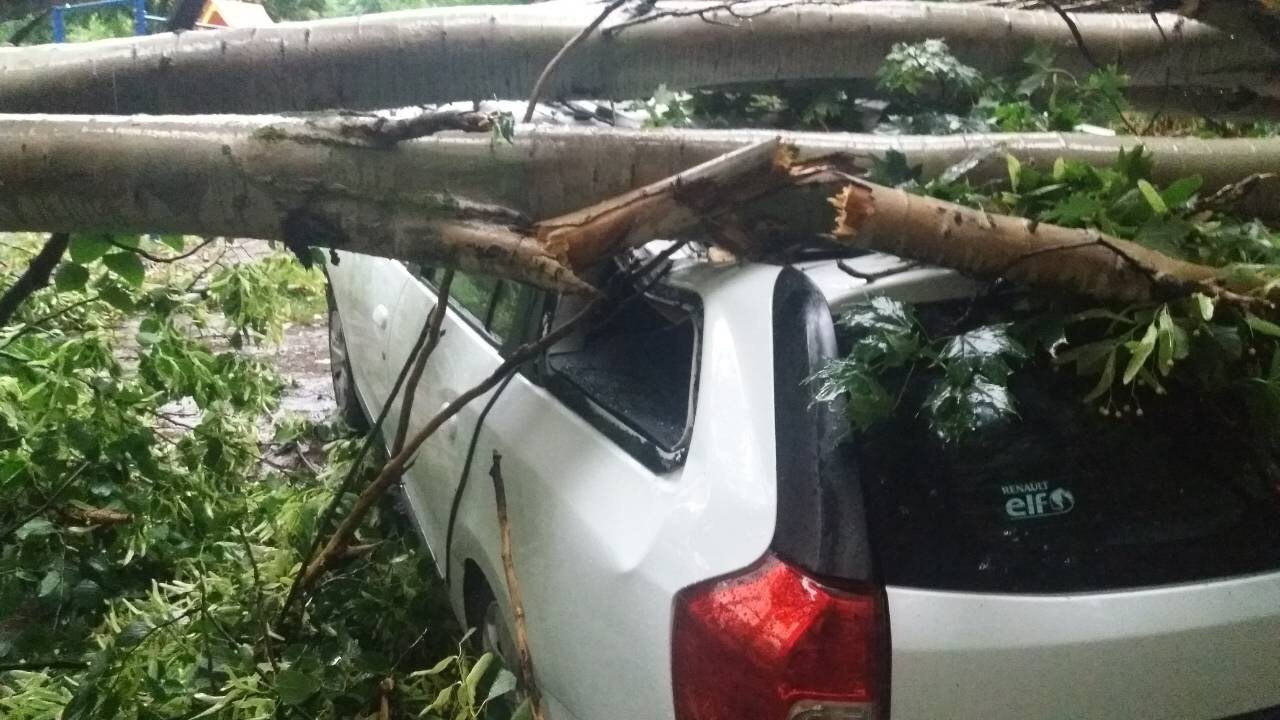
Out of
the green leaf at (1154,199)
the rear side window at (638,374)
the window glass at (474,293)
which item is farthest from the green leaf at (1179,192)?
the window glass at (474,293)

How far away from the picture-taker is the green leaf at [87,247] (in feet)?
7.34

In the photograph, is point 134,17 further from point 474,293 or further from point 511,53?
point 474,293

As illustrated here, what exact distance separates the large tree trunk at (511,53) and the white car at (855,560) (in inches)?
50.7

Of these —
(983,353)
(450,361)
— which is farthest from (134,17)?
(983,353)

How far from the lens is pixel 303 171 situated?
179 centimetres

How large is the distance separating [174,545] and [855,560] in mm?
2864

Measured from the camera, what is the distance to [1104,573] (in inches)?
58.5

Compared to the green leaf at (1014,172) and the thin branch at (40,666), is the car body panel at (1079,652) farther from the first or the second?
the thin branch at (40,666)

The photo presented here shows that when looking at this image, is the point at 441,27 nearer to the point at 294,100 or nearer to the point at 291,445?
the point at 294,100

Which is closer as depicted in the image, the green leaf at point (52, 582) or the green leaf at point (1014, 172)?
the green leaf at point (1014, 172)

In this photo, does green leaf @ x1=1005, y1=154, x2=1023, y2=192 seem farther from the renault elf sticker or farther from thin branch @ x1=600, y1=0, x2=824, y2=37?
thin branch @ x1=600, y1=0, x2=824, y2=37

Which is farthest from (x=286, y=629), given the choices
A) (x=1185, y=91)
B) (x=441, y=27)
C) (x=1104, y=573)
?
(x=1185, y=91)

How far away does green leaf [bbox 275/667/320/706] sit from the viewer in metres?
2.34

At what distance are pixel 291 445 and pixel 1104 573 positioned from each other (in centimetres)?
371
